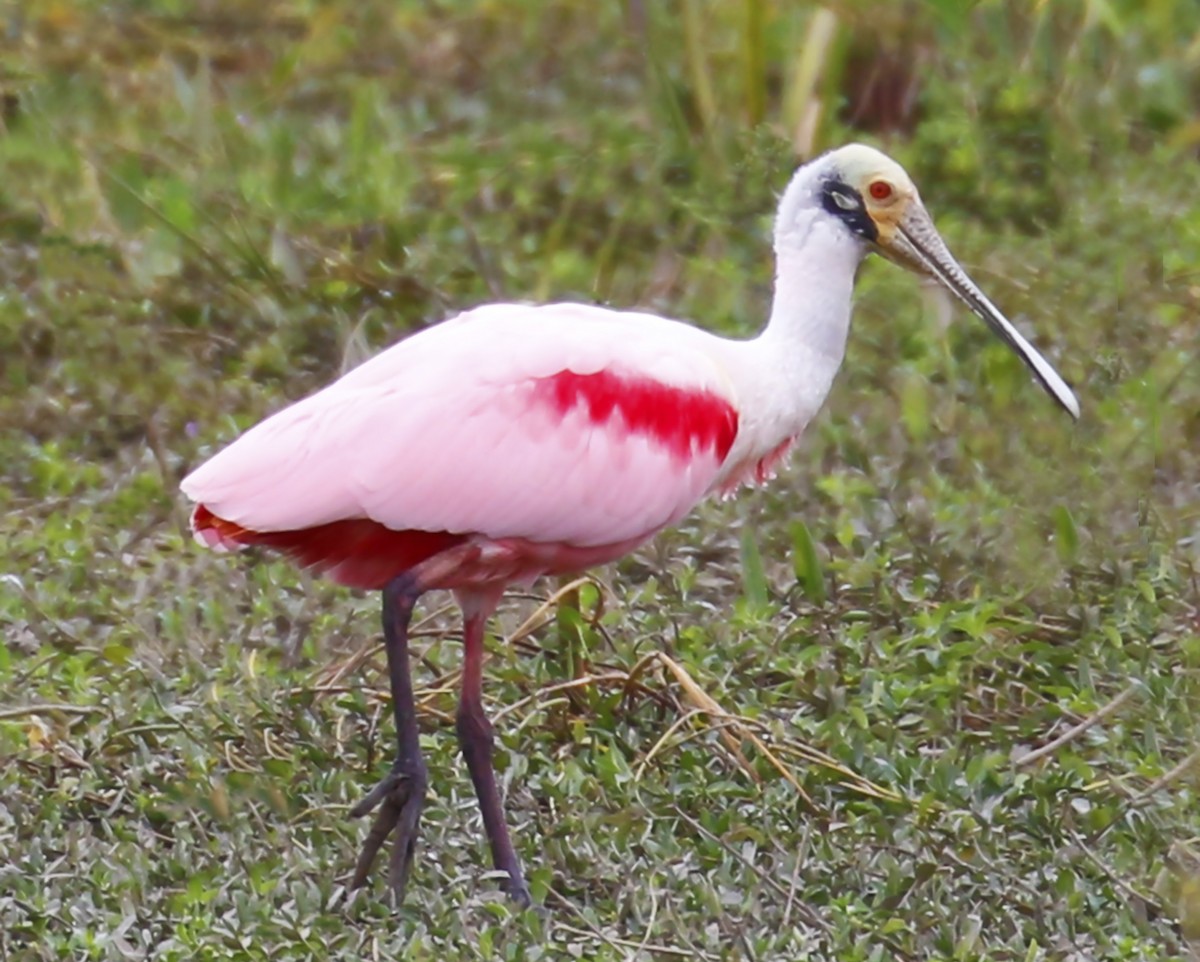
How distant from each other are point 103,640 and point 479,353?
53.9 inches

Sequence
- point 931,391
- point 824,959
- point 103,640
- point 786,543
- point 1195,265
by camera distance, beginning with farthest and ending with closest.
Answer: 1. point 1195,265
2. point 931,391
3. point 786,543
4. point 103,640
5. point 824,959

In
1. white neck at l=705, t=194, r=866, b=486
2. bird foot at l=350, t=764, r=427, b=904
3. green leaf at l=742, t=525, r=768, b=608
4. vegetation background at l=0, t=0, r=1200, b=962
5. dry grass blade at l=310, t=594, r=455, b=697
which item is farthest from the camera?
green leaf at l=742, t=525, r=768, b=608

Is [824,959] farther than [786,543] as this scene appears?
No

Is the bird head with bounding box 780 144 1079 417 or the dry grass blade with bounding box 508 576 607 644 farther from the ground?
the bird head with bounding box 780 144 1079 417

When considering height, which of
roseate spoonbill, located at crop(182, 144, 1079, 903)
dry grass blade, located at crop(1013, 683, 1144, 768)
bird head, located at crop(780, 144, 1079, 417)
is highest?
bird head, located at crop(780, 144, 1079, 417)

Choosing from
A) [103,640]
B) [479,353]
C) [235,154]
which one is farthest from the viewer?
[235,154]

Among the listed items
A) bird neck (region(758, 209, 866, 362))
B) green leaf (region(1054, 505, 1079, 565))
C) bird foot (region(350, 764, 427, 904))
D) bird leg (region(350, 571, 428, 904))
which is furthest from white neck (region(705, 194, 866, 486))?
green leaf (region(1054, 505, 1079, 565))

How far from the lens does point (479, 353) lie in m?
4.17

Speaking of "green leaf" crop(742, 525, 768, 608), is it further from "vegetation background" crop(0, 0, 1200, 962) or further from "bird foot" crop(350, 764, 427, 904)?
"bird foot" crop(350, 764, 427, 904)

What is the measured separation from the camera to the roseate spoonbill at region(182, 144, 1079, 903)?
402 centimetres

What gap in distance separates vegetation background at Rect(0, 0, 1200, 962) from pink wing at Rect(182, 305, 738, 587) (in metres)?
0.50

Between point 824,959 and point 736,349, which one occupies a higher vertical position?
point 736,349

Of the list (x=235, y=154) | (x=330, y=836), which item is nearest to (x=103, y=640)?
(x=330, y=836)

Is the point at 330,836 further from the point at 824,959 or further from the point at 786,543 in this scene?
the point at 786,543
